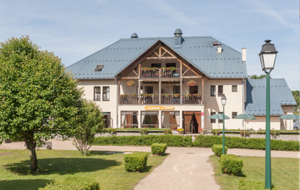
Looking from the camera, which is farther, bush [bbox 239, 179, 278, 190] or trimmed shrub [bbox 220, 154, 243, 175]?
trimmed shrub [bbox 220, 154, 243, 175]

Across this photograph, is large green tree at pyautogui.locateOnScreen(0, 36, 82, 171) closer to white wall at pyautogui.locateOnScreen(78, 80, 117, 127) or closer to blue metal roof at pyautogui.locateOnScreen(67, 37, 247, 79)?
blue metal roof at pyautogui.locateOnScreen(67, 37, 247, 79)

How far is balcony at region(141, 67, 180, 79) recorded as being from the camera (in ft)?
112

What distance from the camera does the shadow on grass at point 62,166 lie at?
1480 cm

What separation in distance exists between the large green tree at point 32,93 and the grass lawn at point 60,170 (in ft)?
3.97

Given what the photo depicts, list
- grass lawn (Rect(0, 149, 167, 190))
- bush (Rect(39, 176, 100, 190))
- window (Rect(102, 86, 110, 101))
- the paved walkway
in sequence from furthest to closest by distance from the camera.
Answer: window (Rect(102, 86, 110, 101)) < grass lawn (Rect(0, 149, 167, 190)) < the paved walkway < bush (Rect(39, 176, 100, 190))

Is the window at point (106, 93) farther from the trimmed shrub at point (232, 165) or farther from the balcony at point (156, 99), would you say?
the trimmed shrub at point (232, 165)

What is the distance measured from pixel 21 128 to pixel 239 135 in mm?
20348

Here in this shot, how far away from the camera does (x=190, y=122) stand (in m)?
35.3

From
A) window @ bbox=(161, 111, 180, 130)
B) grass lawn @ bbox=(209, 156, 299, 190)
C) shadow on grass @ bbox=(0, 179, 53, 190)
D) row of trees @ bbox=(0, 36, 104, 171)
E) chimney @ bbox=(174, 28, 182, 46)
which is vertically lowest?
grass lawn @ bbox=(209, 156, 299, 190)

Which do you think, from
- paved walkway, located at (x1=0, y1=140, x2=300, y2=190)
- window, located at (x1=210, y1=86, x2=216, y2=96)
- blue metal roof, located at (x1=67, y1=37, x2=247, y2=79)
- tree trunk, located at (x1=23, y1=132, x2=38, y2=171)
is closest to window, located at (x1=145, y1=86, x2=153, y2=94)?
blue metal roof, located at (x1=67, y1=37, x2=247, y2=79)

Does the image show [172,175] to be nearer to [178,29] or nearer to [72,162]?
[72,162]

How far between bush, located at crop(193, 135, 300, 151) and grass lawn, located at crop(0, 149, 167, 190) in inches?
291

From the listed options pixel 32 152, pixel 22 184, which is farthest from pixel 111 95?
pixel 22 184

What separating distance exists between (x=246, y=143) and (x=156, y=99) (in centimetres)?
1239
